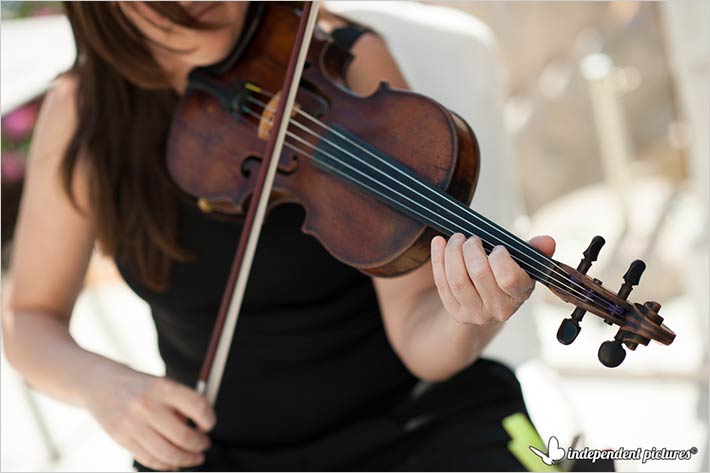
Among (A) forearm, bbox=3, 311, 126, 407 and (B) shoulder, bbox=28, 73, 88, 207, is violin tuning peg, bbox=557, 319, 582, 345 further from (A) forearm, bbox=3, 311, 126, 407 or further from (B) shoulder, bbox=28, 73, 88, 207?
(B) shoulder, bbox=28, 73, 88, 207

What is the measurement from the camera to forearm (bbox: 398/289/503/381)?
829mm

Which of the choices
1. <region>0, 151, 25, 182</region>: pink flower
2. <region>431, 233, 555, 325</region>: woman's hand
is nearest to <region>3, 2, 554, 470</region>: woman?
<region>431, 233, 555, 325</region>: woman's hand

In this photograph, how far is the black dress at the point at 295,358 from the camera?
1.00m

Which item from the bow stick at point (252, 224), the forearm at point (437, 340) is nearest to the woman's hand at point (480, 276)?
the forearm at point (437, 340)

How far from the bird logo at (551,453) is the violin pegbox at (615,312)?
240 millimetres

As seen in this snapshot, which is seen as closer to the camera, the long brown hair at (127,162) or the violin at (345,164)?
the violin at (345,164)

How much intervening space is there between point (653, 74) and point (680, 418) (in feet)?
6.21

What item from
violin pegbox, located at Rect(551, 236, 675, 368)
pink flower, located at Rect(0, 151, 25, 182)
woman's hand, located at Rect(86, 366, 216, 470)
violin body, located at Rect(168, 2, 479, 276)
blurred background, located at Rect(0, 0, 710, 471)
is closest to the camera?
violin pegbox, located at Rect(551, 236, 675, 368)

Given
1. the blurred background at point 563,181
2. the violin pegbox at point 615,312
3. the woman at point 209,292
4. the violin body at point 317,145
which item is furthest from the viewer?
the blurred background at point 563,181

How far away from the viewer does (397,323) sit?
95 cm

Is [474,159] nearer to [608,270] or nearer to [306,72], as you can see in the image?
[306,72]

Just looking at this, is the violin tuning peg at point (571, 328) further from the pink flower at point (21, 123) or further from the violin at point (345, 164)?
the pink flower at point (21, 123)

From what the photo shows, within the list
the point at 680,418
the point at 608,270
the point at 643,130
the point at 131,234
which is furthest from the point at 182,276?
the point at 643,130
